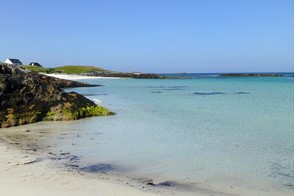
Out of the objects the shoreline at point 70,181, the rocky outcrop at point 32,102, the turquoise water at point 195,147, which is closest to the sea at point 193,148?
the turquoise water at point 195,147

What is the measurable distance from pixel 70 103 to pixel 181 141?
7.33m

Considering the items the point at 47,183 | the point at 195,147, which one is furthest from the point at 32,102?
the point at 47,183

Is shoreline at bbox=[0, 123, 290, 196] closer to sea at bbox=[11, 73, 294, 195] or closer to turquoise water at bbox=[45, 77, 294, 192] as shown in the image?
sea at bbox=[11, 73, 294, 195]

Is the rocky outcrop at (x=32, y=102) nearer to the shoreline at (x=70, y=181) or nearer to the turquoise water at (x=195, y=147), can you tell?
the turquoise water at (x=195, y=147)

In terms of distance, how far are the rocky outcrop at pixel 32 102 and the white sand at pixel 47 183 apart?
6.87 metres

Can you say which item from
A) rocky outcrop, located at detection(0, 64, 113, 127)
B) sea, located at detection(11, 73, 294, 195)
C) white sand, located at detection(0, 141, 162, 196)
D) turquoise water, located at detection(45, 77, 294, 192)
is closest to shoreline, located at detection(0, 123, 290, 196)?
white sand, located at detection(0, 141, 162, 196)

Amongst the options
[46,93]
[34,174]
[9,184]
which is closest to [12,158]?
[34,174]

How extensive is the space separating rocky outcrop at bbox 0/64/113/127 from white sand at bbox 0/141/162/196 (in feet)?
22.5

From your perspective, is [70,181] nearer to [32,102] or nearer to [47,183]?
[47,183]

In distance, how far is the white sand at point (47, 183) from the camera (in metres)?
6.61

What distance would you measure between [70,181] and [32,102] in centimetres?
988

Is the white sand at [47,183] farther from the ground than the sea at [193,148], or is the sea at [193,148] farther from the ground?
the white sand at [47,183]

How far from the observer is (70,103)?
17312 mm

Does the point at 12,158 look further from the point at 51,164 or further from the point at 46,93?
the point at 46,93
